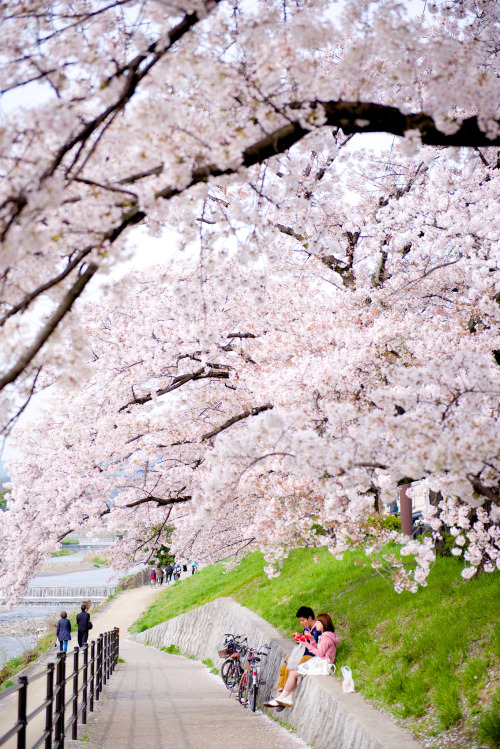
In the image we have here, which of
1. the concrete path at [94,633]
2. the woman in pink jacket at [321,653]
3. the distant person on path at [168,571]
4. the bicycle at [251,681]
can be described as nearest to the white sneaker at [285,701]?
the woman in pink jacket at [321,653]

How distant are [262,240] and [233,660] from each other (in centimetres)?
854

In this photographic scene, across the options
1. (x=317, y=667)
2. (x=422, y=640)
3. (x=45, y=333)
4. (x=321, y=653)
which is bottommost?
(x=317, y=667)

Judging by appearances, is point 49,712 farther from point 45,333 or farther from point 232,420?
point 232,420

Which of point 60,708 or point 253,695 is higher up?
point 60,708

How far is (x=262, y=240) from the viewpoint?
4.56 m

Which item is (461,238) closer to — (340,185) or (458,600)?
(340,185)

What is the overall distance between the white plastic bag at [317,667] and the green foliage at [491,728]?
10.6ft

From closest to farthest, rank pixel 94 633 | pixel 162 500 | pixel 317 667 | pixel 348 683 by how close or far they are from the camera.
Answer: pixel 348 683 < pixel 317 667 < pixel 162 500 < pixel 94 633

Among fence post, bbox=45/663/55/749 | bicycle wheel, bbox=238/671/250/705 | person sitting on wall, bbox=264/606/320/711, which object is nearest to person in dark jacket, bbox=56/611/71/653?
bicycle wheel, bbox=238/671/250/705

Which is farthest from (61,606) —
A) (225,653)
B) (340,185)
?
(340,185)

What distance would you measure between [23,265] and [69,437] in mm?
6648

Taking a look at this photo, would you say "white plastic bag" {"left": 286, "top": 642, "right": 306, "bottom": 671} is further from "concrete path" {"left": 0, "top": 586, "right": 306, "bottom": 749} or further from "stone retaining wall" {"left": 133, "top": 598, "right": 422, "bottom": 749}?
"concrete path" {"left": 0, "top": 586, "right": 306, "bottom": 749}

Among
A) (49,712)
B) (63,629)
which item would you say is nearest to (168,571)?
(63,629)

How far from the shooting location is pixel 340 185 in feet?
34.6
